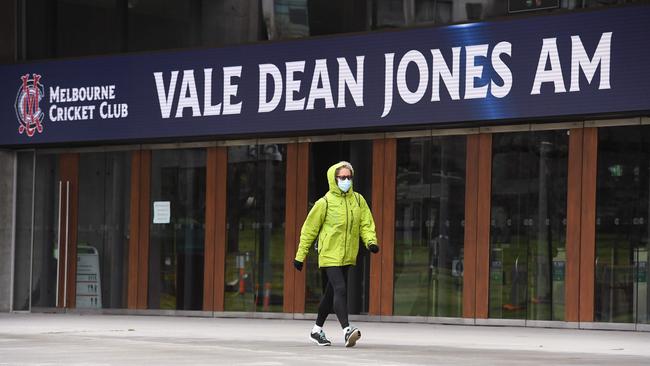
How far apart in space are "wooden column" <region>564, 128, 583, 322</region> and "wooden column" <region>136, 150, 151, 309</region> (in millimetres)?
7458

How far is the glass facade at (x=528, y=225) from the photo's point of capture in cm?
1753

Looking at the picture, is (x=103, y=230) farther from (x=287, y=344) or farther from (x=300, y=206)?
(x=287, y=344)

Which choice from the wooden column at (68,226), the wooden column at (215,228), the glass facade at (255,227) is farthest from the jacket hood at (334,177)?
the wooden column at (68,226)

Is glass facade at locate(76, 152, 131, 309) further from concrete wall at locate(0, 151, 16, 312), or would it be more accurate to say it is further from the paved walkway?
the paved walkway

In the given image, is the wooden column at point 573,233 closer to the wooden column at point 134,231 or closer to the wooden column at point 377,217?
the wooden column at point 377,217

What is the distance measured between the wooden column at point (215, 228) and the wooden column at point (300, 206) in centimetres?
140

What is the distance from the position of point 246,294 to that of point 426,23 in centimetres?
525

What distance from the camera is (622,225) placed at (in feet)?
55.6

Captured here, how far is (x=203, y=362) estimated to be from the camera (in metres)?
10.6

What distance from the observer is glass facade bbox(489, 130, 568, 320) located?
17.5m

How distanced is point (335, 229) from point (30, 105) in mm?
10835

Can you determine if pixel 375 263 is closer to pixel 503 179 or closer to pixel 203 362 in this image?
pixel 503 179

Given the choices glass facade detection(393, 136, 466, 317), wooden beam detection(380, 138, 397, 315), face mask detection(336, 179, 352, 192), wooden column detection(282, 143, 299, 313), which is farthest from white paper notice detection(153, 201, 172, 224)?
face mask detection(336, 179, 352, 192)

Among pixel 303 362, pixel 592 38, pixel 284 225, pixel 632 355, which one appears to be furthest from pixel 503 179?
pixel 303 362
